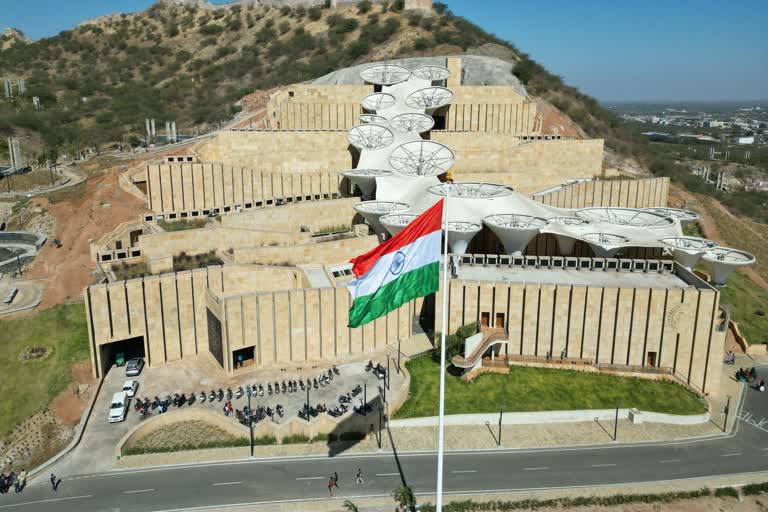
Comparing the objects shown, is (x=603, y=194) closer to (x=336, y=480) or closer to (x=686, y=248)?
(x=686, y=248)

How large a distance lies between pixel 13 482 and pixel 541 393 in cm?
2703

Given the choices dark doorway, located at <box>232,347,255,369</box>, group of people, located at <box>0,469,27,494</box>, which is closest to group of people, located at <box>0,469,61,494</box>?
group of people, located at <box>0,469,27,494</box>

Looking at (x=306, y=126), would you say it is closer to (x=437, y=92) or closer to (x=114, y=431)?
(x=437, y=92)

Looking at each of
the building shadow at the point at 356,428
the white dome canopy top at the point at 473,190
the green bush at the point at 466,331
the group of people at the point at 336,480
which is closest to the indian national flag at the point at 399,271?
the group of people at the point at 336,480

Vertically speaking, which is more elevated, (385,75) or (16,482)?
(385,75)

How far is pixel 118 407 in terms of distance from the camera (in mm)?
33125

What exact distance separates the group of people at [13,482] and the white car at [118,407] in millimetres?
4895

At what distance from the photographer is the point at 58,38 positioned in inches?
5128

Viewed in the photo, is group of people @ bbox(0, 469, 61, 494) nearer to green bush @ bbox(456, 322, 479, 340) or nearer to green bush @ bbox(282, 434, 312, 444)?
green bush @ bbox(282, 434, 312, 444)

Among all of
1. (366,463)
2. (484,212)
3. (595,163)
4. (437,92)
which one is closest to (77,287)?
(366,463)

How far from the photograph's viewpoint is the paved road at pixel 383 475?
2742cm

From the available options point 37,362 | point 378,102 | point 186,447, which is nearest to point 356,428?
point 186,447

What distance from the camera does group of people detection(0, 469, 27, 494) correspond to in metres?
28.0

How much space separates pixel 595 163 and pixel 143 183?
4399 cm
